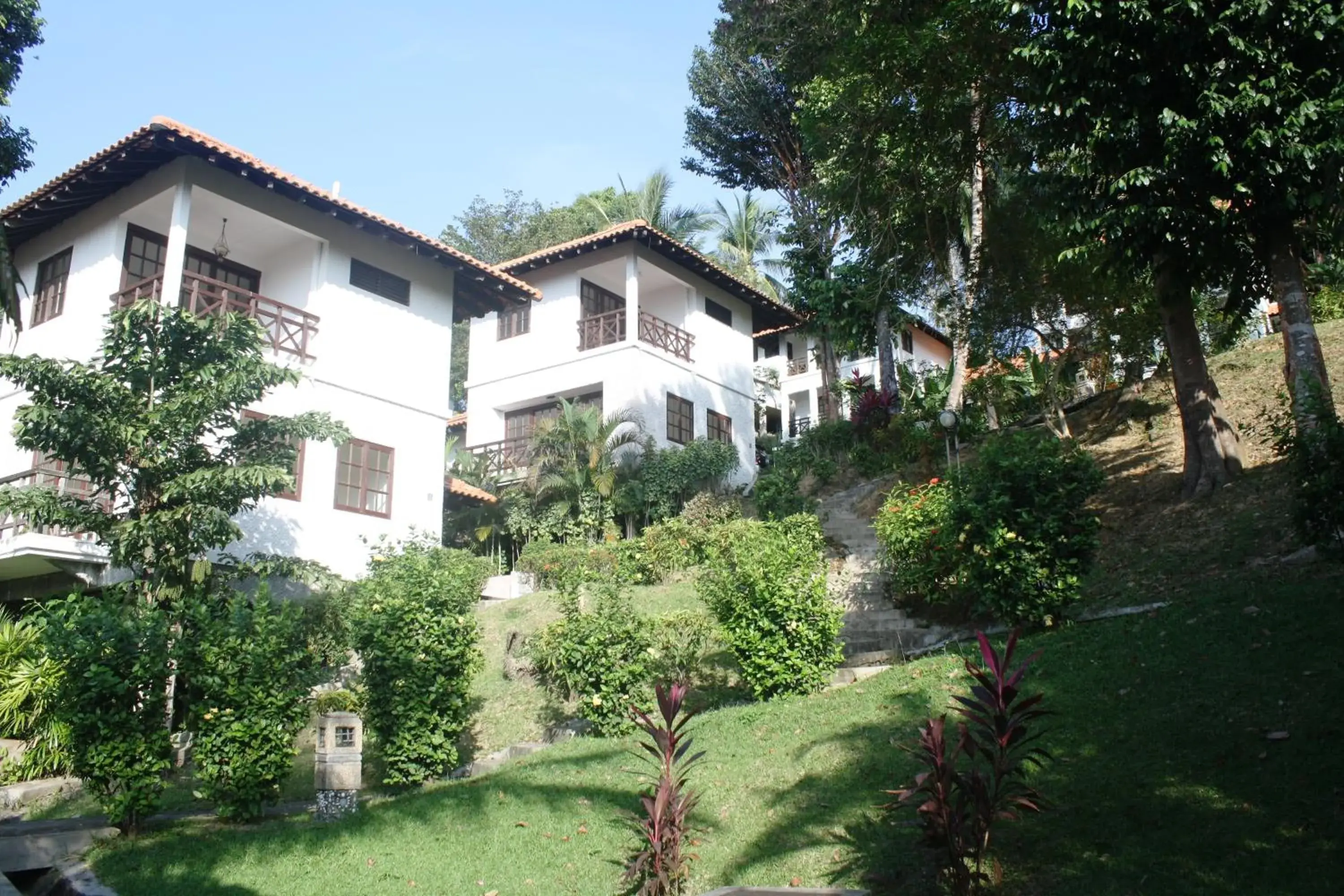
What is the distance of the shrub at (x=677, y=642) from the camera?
38.2 ft

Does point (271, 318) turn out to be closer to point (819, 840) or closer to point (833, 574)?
point (833, 574)

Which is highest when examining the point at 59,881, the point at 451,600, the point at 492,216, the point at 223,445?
the point at 492,216

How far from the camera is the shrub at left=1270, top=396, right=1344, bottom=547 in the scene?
8.70 m

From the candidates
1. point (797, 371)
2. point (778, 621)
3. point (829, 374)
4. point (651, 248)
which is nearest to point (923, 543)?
point (778, 621)

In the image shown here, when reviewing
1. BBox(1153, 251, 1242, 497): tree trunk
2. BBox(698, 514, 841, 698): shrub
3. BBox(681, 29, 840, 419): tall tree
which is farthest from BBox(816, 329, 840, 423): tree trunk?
BBox(698, 514, 841, 698): shrub

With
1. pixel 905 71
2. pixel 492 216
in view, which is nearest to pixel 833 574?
pixel 905 71

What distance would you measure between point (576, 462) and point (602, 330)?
4629mm

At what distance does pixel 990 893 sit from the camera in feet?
18.5

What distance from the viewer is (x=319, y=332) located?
1817 cm

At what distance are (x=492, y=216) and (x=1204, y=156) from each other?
3380 centimetres

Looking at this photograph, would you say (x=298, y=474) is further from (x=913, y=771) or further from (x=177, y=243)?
(x=913, y=771)

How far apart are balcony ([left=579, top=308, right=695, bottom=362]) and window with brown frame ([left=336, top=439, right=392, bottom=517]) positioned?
7773mm

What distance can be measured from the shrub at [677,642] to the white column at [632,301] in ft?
44.5

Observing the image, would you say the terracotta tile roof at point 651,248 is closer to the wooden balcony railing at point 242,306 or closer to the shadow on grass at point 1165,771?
the wooden balcony railing at point 242,306
